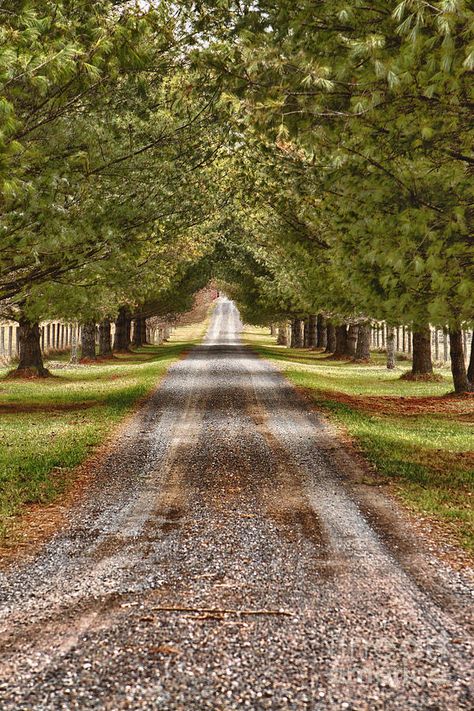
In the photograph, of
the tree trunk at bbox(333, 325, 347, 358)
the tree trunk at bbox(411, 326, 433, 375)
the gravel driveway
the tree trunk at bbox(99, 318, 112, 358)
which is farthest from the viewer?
the tree trunk at bbox(333, 325, 347, 358)

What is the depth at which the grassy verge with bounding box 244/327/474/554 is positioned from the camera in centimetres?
866

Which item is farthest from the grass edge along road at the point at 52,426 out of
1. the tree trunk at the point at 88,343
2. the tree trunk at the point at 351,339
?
the tree trunk at the point at 351,339

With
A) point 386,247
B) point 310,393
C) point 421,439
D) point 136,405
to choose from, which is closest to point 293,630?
point 386,247

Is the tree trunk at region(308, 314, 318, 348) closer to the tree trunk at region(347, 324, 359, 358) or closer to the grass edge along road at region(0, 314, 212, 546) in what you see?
the tree trunk at region(347, 324, 359, 358)

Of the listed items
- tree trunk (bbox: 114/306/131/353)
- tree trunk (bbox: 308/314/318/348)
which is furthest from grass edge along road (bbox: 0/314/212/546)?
tree trunk (bbox: 308/314/318/348)

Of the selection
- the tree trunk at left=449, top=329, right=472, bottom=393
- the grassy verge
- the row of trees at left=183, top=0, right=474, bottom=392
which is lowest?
the grassy verge

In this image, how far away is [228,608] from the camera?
5152 millimetres

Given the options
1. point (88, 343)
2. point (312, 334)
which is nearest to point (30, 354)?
point (88, 343)

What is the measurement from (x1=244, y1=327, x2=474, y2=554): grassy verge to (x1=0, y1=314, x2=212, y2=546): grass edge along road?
15.7 feet

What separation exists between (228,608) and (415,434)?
391 inches

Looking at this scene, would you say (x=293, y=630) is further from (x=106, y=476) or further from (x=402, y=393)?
(x=402, y=393)

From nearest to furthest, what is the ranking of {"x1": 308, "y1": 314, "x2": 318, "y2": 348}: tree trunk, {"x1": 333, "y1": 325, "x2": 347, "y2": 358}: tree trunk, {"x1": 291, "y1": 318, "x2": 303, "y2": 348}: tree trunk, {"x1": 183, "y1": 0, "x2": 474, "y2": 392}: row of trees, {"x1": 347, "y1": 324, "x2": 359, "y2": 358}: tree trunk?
1. {"x1": 183, "y1": 0, "x2": 474, "y2": 392}: row of trees
2. {"x1": 347, "y1": 324, "x2": 359, "y2": 358}: tree trunk
3. {"x1": 333, "y1": 325, "x2": 347, "y2": 358}: tree trunk
4. {"x1": 308, "y1": 314, "x2": 318, "y2": 348}: tree trunk
5. {"x1": 291, "y1": 318, "x2": 303, "y2": 348}: tree trunk

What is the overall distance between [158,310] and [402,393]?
1232 inches

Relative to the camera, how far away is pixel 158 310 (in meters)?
51.8
